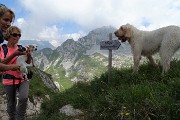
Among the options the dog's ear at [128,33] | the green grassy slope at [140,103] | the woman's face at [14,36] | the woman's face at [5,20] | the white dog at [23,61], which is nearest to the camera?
the woman's face at [5,20]

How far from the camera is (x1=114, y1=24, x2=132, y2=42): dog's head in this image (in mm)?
12180

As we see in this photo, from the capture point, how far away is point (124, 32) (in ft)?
40.3

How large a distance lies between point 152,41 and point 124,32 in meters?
1.26

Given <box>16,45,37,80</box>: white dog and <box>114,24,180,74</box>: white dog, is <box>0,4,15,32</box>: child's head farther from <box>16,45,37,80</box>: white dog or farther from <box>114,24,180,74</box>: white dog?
<box>114,24,180,74</box>: white dog

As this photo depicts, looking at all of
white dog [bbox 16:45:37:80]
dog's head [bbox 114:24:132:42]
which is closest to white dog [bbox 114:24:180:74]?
dog's head [bbox 114:24:132:42]

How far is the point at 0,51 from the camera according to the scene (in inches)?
313

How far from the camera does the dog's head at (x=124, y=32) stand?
12180 mm

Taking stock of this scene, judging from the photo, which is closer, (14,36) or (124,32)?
(14,36)

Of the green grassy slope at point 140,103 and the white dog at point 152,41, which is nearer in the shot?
the green grassy slope at point 140,103

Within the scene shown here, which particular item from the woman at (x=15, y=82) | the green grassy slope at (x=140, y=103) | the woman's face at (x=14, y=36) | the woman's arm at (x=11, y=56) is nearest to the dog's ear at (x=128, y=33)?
the green grassy slope at (x=140, y=103)

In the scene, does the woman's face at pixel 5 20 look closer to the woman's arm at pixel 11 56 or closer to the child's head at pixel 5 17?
the child's head at pixel 5 17

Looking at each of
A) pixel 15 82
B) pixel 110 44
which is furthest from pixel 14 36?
pixel 110 44

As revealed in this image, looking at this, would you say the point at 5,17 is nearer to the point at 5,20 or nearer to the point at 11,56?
the point at 5,20

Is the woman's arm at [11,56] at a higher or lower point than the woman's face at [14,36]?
lower
